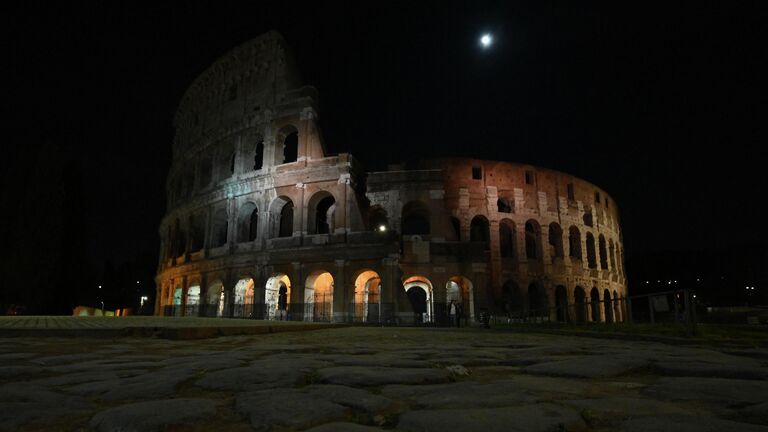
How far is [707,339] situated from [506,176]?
2714cm

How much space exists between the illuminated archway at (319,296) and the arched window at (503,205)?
12938 millimetres

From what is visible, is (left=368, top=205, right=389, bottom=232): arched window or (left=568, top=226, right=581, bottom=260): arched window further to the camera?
(left=568, top=226, right=581, bottom=260): arched window

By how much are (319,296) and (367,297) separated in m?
2.71

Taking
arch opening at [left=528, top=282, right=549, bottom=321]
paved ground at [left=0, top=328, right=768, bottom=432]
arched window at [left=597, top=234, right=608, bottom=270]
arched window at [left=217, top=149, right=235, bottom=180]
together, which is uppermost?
arched window at [left=217, top=149, right=235, bottom=180]

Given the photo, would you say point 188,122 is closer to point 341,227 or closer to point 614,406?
point 341,227

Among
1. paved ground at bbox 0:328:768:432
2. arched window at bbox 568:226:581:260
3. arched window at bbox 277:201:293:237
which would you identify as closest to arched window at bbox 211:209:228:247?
arched window at bbox 277:201:293:237

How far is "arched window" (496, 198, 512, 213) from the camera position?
32844 millimetres

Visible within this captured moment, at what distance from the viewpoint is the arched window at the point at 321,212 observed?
26.8 meters

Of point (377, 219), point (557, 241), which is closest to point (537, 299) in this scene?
point (557, 241)

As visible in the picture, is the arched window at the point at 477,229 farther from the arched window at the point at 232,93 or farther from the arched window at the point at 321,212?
the arched window at the point at 232,93

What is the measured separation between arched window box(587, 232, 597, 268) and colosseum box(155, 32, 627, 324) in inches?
4.6

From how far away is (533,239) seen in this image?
35.2 metres

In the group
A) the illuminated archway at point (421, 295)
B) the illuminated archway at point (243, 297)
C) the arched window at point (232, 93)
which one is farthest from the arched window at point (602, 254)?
the arched window at point (232, 93)

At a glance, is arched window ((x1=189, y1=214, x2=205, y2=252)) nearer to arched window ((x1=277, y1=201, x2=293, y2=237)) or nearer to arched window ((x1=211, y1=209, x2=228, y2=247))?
arched window ((x1=211, y1=209, x2=228, y2=247))
